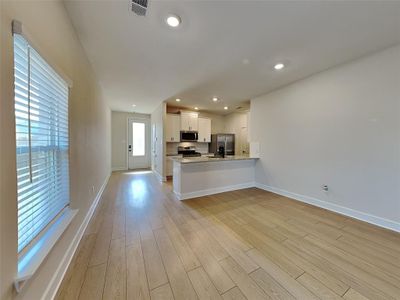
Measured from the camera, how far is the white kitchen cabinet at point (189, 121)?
5551mm

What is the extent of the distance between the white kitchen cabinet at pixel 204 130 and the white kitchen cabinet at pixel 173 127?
87cm

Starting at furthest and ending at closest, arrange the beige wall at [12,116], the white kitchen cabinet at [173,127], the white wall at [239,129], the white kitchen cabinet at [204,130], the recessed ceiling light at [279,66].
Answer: the white wall at [239,129] < the white kitchen cabinet at [204,130] < the white kitchen cabinet at [173,127] < the recessed ceiling light at [279,66] < the beige wall at [12,116]

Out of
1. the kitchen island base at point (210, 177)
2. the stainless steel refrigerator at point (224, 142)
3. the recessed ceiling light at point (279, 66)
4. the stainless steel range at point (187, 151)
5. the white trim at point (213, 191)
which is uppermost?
the recessed ceiling light at point (279, 66)

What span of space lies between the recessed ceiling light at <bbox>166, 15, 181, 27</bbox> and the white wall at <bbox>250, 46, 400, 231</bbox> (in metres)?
2.72

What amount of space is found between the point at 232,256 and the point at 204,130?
4844mm

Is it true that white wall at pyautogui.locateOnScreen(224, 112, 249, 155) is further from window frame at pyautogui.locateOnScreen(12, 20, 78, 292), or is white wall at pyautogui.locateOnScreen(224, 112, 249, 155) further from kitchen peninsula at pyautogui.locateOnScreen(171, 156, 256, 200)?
window frame at pyautogui.locateOnScreen(12, 20, 78, 292)

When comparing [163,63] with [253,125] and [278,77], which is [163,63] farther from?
[253,125]

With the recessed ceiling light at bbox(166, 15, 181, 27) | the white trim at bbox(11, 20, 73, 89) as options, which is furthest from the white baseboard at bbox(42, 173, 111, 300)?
the recessed ceiling light at bbox(166, 15, 181, 27)

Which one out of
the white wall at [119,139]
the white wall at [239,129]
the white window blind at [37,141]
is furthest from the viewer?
the white wall at [119,139]

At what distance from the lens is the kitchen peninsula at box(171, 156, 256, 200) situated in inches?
131

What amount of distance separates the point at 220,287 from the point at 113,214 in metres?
2.11

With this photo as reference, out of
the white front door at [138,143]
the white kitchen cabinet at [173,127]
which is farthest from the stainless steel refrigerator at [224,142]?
the white front door at [138,143]

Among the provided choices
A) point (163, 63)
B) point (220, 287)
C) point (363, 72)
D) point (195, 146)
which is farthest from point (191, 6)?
point (195, 146)

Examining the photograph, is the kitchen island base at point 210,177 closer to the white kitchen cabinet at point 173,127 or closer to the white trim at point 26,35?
the white kitchen cabinet at point 173,127
